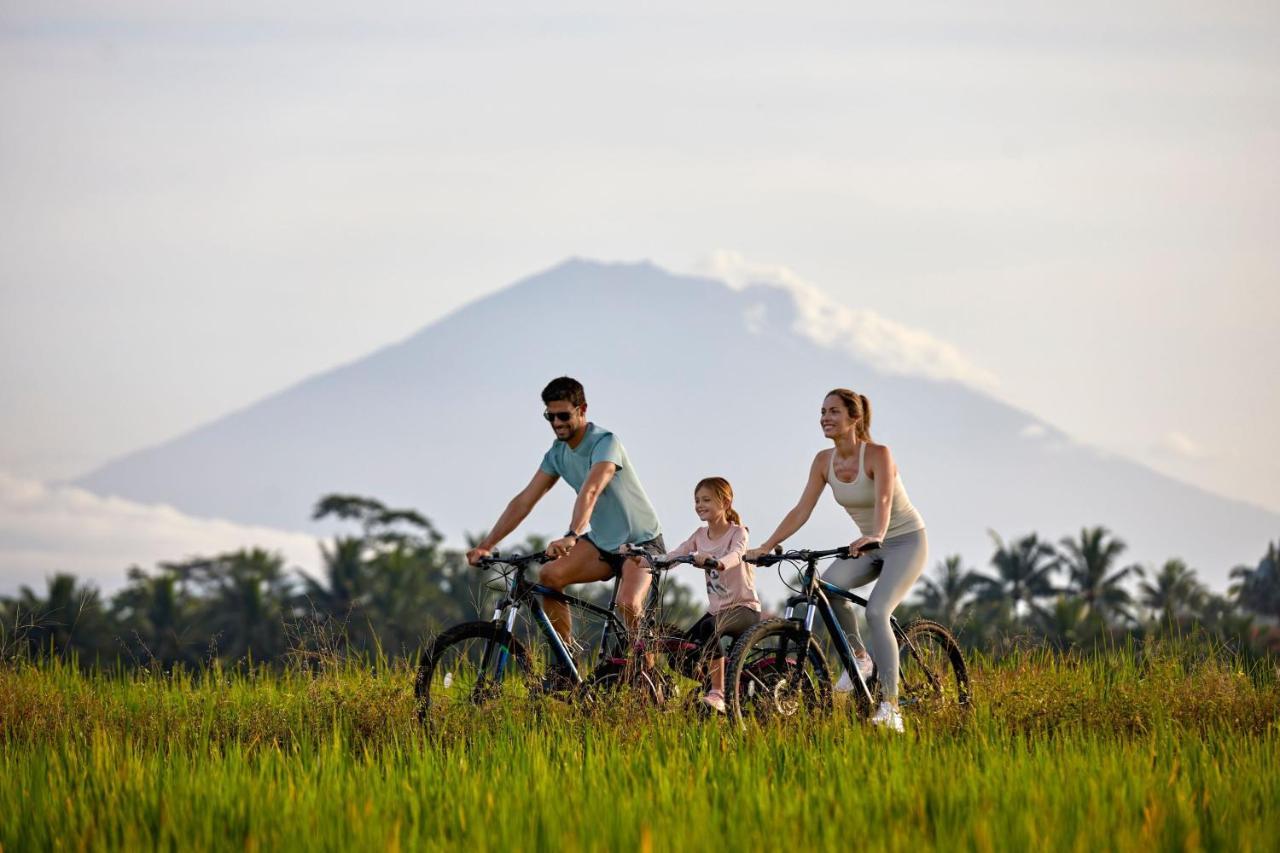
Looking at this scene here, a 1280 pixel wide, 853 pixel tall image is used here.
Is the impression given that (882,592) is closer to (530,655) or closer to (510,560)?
(530,655)

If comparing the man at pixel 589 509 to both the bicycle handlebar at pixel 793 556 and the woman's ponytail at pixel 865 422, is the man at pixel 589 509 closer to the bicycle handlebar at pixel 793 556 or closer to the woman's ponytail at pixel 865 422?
the bicycle handlebar at pixel 793 556

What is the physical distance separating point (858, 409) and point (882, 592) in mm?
1007

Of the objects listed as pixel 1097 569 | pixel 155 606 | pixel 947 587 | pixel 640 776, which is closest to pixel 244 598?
pixel 155 606

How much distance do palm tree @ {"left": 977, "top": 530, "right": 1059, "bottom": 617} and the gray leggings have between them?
225 ft

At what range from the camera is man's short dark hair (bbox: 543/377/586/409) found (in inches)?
357

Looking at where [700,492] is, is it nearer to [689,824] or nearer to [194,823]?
[689,824]

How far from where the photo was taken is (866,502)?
9336 millimetres

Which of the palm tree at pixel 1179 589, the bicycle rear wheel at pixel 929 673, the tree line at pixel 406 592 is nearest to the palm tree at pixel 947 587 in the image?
the tree line at pixel 406 592

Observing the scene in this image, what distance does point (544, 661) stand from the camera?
9344mm

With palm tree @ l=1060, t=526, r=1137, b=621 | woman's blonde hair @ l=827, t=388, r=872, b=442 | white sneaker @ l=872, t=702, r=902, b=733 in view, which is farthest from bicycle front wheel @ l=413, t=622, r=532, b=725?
palm tree @ l=1060, t=526, r=1137, b=621

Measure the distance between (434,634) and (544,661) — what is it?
0.70 metres

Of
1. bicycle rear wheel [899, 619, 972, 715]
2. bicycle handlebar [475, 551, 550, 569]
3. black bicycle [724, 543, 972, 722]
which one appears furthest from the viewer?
bicycle rear wheel [899, 619, 972, 715]

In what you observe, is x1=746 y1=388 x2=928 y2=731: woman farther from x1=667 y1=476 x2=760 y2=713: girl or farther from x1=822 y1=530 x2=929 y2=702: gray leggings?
x1=667 y1=476 x2=760 y2=713: girl

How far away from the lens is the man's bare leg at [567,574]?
9172 mm
